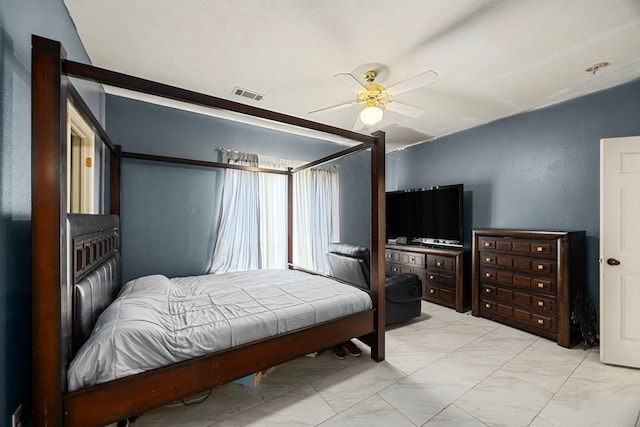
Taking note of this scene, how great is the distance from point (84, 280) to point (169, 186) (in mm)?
2003

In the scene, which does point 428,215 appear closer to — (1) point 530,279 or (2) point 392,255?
(2) point 392,255

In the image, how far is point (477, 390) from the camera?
197 centimetres

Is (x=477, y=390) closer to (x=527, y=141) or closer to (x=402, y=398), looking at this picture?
(x=402, y=398)

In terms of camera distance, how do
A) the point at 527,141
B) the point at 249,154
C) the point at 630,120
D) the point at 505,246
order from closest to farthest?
1. the point at 630,120
2. the point at 505,246
3. the point at 527,141
4. the point at 249,154

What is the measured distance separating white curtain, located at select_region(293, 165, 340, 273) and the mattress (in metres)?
0.98

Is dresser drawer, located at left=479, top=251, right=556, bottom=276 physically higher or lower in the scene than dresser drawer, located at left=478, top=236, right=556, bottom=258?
lower

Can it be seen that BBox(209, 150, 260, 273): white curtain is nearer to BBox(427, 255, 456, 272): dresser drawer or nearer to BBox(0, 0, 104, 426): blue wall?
BBox(0, 0, 104, 426): blue wall

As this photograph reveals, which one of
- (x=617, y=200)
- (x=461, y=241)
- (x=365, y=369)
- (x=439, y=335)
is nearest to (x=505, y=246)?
(x=461, y=241)

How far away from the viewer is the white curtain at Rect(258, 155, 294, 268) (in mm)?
3818

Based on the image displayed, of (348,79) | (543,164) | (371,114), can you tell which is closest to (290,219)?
(371,114)

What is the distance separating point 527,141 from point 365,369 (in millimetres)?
3407

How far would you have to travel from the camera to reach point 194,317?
5.79 feet

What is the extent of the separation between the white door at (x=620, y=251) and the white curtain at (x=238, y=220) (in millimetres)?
3650

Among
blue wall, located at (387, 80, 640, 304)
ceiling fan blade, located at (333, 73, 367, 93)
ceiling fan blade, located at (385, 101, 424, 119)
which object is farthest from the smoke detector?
ceiling fan blade, located at (333, 73, 367, 93)
